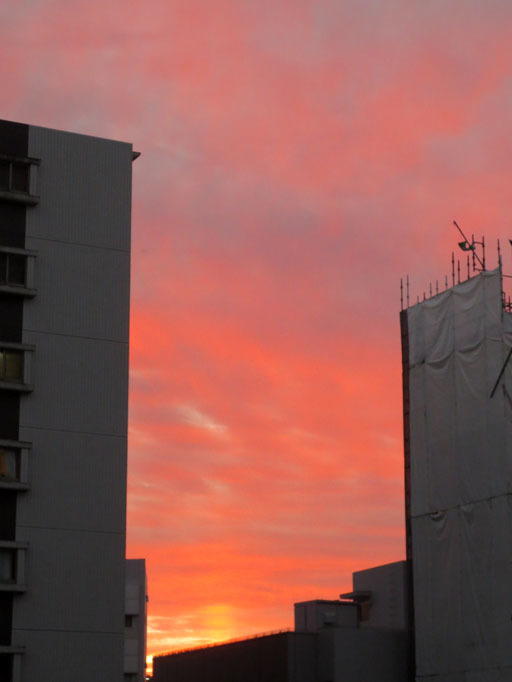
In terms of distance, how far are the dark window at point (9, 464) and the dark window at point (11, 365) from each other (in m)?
4.00

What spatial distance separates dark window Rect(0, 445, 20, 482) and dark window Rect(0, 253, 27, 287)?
9.55 meters

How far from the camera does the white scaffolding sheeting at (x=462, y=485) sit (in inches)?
3752

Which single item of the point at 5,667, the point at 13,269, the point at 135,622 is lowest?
the point at 5,667

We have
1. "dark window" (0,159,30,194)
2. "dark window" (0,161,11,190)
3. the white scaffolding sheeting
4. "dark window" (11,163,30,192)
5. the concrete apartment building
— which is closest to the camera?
the concrete apartment building

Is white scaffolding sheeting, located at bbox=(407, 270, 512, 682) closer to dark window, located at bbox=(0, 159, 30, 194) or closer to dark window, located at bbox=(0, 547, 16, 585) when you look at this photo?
dark window, located at bbox=(0, 547, 16, 585)

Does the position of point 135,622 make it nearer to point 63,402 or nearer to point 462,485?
point 462,485

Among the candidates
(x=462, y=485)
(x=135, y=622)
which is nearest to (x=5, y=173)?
(x=462, y=485)

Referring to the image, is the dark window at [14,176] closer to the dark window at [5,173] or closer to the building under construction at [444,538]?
the dark window at [5,173]

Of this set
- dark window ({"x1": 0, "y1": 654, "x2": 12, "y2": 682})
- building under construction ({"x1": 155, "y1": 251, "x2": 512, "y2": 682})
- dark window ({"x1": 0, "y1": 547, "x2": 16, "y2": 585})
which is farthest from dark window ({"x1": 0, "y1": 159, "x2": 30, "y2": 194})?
building under construction ({"x1": 155, "y1": 251, "x2": 512, "y2": 682})

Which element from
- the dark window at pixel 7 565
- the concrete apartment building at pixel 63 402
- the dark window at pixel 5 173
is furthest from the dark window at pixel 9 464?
the dark window at pixel 5 173

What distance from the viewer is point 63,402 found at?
72.8 metres

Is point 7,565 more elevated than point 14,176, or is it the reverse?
point 14,176

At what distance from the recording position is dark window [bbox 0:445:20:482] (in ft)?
230

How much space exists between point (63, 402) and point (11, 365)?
11.9ft
